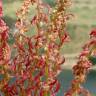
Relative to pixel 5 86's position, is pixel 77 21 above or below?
below

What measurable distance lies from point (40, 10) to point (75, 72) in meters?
0.12

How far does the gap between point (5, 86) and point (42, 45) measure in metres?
0.09

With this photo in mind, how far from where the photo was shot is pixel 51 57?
24.9 inches

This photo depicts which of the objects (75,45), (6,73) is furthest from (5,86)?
(75,45)

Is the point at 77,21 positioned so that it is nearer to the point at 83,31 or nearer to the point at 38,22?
the point at 83,31

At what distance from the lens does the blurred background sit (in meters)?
1.74

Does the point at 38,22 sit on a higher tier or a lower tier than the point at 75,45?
higher

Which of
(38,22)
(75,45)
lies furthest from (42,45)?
(75,45)

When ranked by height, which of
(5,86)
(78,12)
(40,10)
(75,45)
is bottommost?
(75,45)

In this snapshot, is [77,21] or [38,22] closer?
[38,22]

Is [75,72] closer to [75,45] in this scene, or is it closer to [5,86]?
[5,86]

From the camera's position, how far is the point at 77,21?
194cm

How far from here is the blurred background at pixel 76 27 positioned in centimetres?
174

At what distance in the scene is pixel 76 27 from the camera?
192cm
